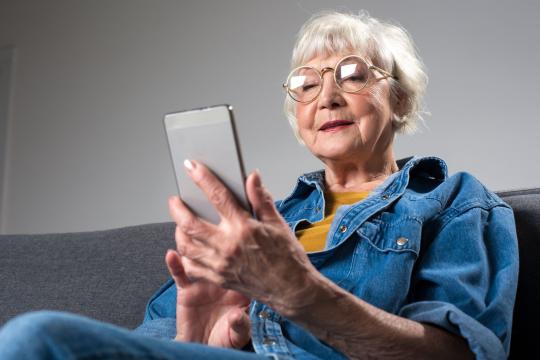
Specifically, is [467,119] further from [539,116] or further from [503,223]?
[503,223]

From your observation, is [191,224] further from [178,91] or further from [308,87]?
[178,91]

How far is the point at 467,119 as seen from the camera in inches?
103

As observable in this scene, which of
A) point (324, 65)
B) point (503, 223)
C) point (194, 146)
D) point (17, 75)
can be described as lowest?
point (503, 223)

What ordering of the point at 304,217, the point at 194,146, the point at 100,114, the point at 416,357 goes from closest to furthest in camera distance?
1. the point at 194,146
2. the point at 416,357
3. the point at 304,217
4. the point at 100,114

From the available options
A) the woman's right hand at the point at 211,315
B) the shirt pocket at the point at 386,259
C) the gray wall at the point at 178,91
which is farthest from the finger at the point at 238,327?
the gray wall at the point at 178,91

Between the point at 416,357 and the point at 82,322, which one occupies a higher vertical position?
the point at 82,322

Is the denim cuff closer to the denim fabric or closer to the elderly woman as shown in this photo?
the elderly woman

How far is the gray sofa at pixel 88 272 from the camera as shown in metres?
1.66

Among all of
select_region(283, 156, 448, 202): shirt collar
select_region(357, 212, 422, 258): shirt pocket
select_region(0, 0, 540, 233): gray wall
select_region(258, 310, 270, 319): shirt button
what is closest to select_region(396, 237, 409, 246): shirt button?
select_region(357, 212, 422, 258): shirt pocket

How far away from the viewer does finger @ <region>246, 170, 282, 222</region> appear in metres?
0.83

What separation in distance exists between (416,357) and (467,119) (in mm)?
1744

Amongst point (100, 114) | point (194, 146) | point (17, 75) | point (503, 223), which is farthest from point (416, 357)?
point (17, 75)

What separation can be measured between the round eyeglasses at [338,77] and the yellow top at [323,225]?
218mm

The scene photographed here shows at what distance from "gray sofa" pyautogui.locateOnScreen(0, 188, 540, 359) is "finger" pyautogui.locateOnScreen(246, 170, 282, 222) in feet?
2.90
